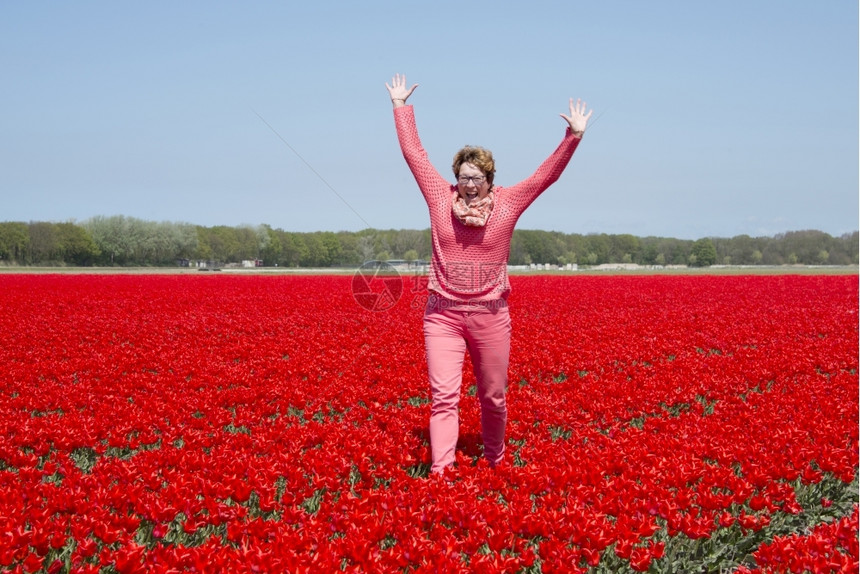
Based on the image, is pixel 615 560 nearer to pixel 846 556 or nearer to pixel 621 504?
pixel 621 504

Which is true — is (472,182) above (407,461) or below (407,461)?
above

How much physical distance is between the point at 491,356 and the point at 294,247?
120075mm

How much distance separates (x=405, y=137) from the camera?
4.56 meters

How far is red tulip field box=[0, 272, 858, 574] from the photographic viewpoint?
11.0 ft

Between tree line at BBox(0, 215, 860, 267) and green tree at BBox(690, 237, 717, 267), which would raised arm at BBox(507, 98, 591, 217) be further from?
green tree at BBox(690, 237, 717, 267)

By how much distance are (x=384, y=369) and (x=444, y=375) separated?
15.9 ft

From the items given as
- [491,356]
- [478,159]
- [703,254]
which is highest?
[703,254]

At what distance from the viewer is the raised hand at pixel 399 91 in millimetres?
4578

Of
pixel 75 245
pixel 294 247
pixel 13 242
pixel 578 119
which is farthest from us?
pixel 294 247

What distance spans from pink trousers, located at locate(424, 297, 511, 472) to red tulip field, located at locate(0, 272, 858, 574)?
1.01 feet

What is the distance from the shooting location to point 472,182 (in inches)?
169

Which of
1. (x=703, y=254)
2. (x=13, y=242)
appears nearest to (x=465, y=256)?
(x=13, y=242)

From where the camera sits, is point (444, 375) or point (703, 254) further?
point (703, 254)

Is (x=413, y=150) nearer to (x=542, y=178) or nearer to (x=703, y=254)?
(x=542, y=178)
